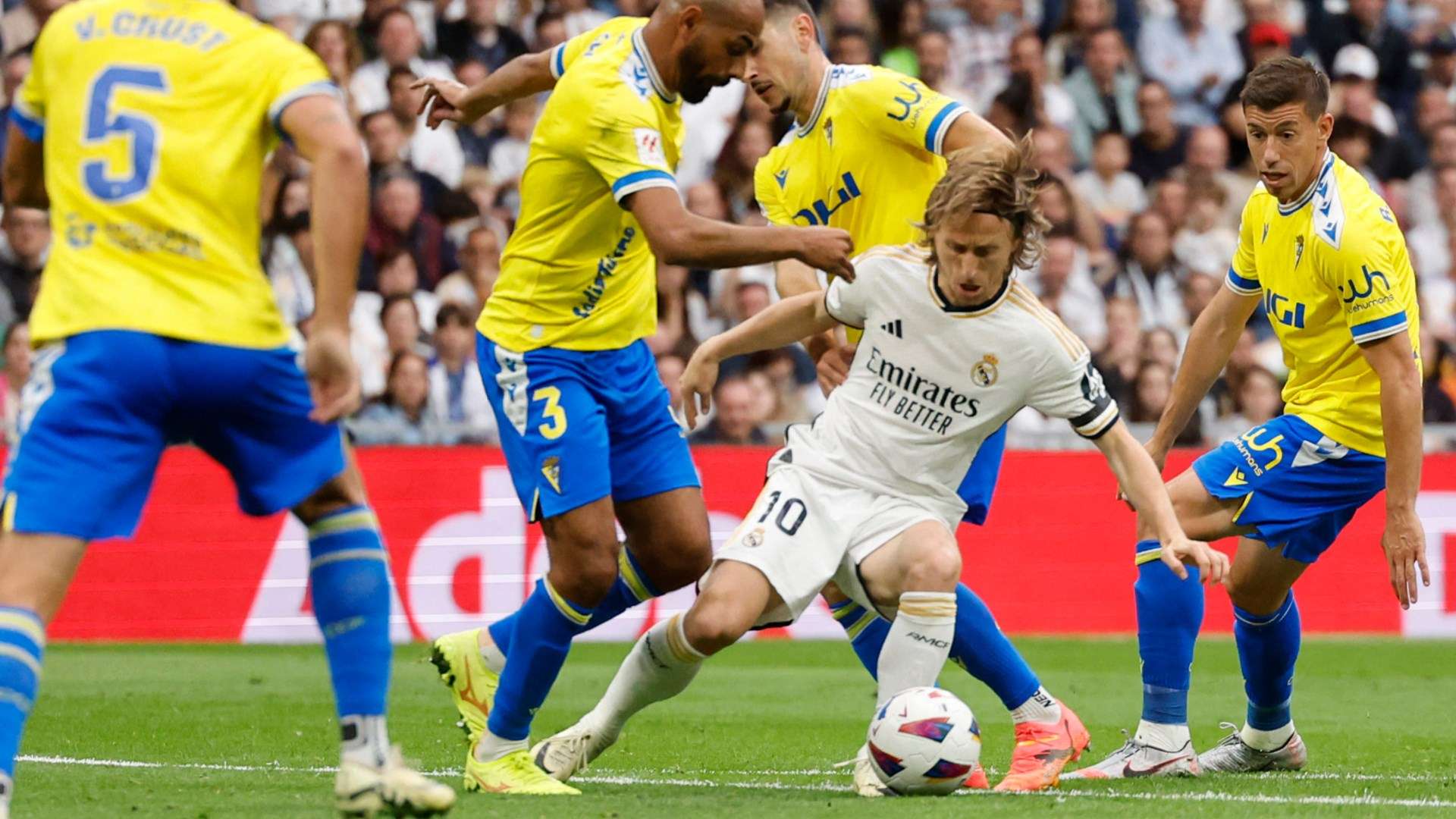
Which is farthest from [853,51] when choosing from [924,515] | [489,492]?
[924,515]

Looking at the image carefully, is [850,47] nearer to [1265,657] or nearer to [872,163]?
[872,163]

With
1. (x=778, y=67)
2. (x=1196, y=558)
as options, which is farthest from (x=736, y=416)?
(x=1196, y=558)

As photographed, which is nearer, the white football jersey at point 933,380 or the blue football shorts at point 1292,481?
the white football jersey at point 933,380

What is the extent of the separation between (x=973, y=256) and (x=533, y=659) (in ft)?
5.88

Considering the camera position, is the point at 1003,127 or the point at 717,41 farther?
the point at 1003,127

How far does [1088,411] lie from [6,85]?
383 inches

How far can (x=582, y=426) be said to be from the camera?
6.09 meters

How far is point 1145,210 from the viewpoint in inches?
601

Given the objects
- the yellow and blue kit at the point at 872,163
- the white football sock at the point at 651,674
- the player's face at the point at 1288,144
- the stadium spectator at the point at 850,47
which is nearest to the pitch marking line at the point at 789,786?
the white football sock at the point at 651,674

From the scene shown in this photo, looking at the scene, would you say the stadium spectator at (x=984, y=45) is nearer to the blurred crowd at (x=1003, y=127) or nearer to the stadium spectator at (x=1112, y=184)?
the blurred crowd at (x=1003, y=127)

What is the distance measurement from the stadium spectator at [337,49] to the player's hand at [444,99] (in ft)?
23.3

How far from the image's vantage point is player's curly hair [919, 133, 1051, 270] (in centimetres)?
562

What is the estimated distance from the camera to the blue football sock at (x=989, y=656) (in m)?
6.24

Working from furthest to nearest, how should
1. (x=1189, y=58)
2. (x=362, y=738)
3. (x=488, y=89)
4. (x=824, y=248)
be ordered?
(x=1189, y=58)
(x=488, y=89)
(x=824, y=248)
(x=362, y=738)
